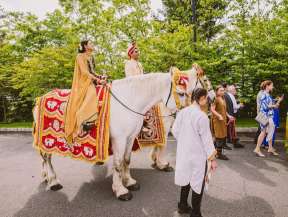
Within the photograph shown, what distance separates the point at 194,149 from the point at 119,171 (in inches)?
58.4

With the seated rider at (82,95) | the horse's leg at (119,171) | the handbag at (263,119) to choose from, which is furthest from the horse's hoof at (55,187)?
the handbag at (263,119)

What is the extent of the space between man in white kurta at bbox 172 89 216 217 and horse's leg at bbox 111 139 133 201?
3.50ft

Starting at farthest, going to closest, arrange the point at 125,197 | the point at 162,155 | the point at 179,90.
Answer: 1. the point at 162,155
2. the point at 125,197
3. the point at 179,90

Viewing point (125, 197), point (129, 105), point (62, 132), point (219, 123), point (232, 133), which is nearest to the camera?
point (125, 197)

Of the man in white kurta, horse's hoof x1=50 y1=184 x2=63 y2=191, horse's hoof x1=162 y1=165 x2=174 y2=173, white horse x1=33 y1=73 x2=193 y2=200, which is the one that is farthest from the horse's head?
horse's hoof x1=50 y1=184 x2=63 y2=191

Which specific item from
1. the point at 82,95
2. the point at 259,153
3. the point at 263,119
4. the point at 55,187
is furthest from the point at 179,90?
the point at 259,153

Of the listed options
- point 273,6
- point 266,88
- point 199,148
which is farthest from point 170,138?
point 273,6

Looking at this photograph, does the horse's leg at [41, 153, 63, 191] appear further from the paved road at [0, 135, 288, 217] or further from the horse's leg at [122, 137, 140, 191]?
the horse's leg at [122, 137, 140, 191]

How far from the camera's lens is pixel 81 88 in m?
4.36

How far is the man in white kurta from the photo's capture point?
332 centimetres

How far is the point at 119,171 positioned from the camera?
4434 mm

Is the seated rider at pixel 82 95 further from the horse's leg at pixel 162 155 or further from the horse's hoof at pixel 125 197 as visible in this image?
the horse's leg at pixel 162 155

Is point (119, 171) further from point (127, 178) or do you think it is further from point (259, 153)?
point (259, 153)

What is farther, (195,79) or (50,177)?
(50,177)
